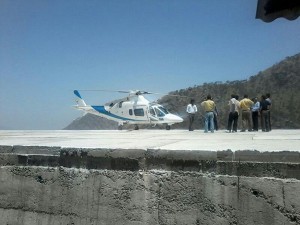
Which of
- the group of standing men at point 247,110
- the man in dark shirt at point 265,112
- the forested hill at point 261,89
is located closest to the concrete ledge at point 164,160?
the group of standing men at point 247,110

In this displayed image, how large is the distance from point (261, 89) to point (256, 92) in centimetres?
203

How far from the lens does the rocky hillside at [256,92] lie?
4184 centimetres

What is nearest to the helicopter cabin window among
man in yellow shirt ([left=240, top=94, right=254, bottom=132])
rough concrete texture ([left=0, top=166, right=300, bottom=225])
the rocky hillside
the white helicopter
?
the white helicopter

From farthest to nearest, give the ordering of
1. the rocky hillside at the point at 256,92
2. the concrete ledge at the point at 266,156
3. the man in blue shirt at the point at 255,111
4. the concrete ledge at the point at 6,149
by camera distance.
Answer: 1. the rocky hillside at the point at 256,92
2. the man in blue shirt at the point at 255,111
3. the concrete ledge at the point at 6,149
4. the concrete ledge at the point at 266,156

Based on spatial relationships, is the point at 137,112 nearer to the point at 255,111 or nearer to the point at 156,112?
the point at 156,112

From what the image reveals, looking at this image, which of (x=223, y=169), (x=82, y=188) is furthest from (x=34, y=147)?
(x=223, y=169)

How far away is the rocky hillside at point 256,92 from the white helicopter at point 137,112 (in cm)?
1510

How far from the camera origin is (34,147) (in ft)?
18.6

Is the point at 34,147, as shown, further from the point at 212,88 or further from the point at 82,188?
the point at 212,88

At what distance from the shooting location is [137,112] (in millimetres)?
24344

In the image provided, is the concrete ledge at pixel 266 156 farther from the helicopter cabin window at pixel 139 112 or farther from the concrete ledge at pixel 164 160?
the helicopter cabin window at pixel 139 112

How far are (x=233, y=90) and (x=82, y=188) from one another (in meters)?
52.7

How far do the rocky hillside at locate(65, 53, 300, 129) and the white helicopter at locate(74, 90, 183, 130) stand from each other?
49.5ft

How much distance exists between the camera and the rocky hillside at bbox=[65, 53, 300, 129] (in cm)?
4184
